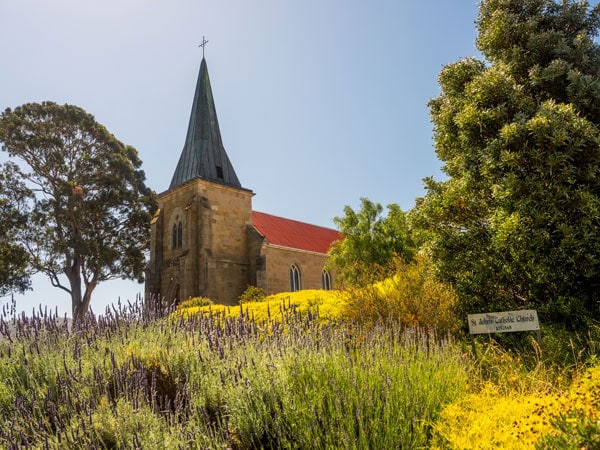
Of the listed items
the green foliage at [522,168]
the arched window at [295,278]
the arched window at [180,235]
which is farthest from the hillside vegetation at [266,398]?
the arched window at [295,278]

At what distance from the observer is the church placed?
24.9m

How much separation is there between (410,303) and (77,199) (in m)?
23.7

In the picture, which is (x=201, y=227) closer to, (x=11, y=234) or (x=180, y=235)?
(x=180, y=235)

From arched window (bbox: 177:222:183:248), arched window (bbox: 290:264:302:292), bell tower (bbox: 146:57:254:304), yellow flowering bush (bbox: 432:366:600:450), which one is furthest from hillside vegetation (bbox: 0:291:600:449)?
arched window (bbox: 290:264:302:292)

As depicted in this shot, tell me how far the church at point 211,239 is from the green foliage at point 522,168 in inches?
670

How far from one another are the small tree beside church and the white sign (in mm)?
24305

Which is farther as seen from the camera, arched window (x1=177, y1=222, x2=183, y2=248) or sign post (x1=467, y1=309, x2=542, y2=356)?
arched window (x1=177, y1=222, x2=183, y2=248)

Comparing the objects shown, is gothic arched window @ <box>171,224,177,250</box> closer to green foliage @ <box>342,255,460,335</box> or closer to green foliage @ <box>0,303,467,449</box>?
green foliage @ <box>342,255,460,335</box>

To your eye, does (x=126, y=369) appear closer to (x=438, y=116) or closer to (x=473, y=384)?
(x=473, y=384)

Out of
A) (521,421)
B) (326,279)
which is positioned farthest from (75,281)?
(521,421)

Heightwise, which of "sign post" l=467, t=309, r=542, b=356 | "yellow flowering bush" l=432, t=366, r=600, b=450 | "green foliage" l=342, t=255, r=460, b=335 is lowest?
"yellow flowering bush" l=432, t=366, r=600, b=450

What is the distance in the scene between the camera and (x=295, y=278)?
29.2m

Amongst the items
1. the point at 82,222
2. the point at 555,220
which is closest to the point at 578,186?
the point at 555,220

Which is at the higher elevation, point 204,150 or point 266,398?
point 204,150
